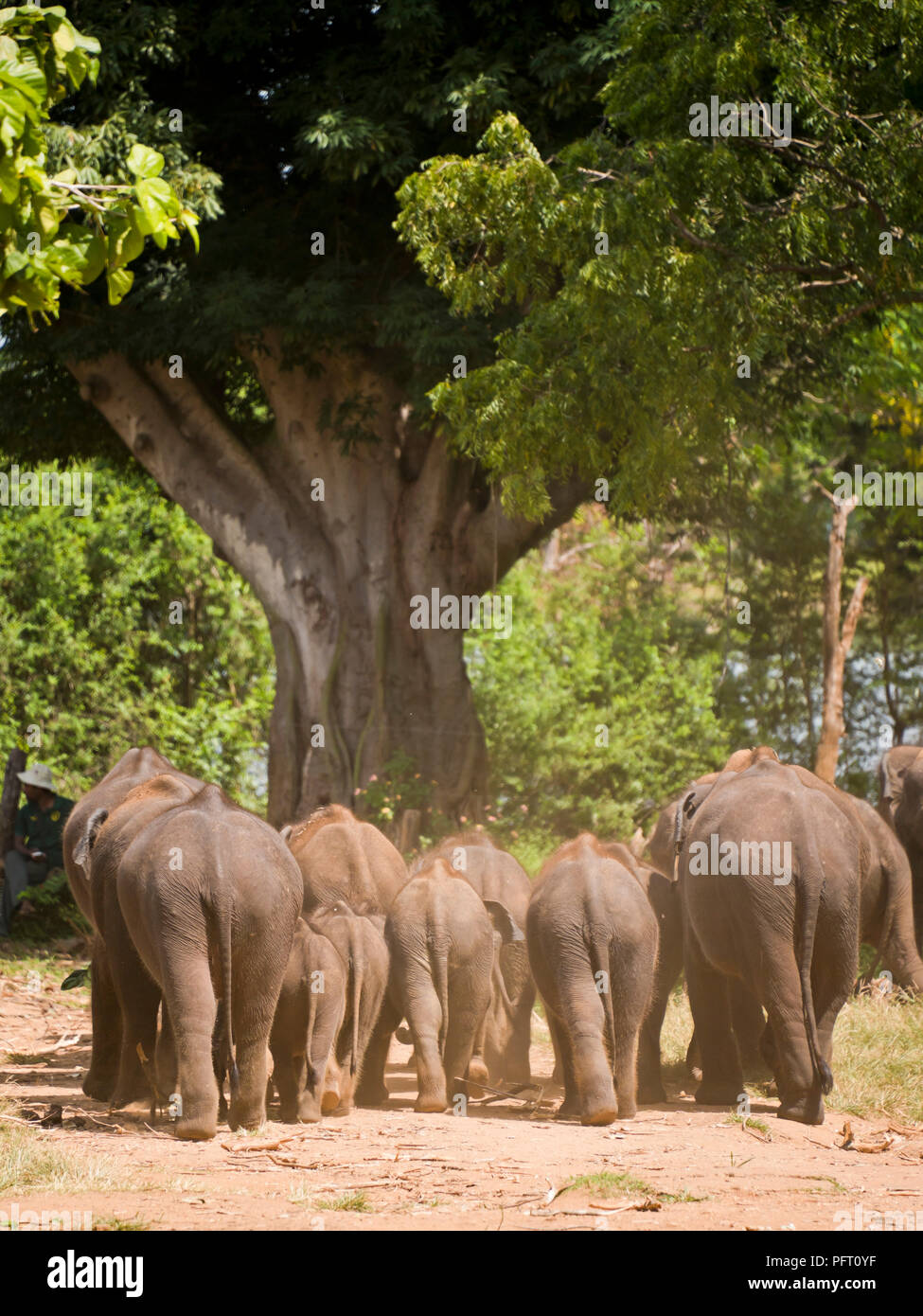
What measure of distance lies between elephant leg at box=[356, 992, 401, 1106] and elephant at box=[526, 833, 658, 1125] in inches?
34.6

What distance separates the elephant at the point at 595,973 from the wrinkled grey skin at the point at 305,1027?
1.04 meters

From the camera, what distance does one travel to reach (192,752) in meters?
22.4

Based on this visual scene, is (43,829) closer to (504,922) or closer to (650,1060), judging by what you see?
(504,922)

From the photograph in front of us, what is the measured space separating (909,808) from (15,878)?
8.46m

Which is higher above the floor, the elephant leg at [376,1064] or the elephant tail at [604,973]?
the elephant tail at [604,973]

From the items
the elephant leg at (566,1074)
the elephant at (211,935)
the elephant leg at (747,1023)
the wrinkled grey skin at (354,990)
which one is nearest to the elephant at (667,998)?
the elephant leg at (747,1023)

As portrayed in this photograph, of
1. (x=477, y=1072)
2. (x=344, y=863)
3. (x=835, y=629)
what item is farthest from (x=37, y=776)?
(x=835, y=629)

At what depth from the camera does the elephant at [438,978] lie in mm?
7574

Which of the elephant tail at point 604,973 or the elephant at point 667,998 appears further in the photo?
the elephant at point 667,998

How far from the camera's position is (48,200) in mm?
5906

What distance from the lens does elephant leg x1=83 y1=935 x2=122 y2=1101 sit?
26.3ft

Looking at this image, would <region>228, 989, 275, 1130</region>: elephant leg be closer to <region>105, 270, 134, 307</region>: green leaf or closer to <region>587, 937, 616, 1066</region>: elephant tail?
<region>587, 937, 616, 1066</region>: elephant tail

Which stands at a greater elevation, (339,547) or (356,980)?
(339,547)

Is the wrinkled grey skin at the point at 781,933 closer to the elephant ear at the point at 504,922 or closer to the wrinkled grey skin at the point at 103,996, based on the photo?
the elephant ear at the point at 504,922
